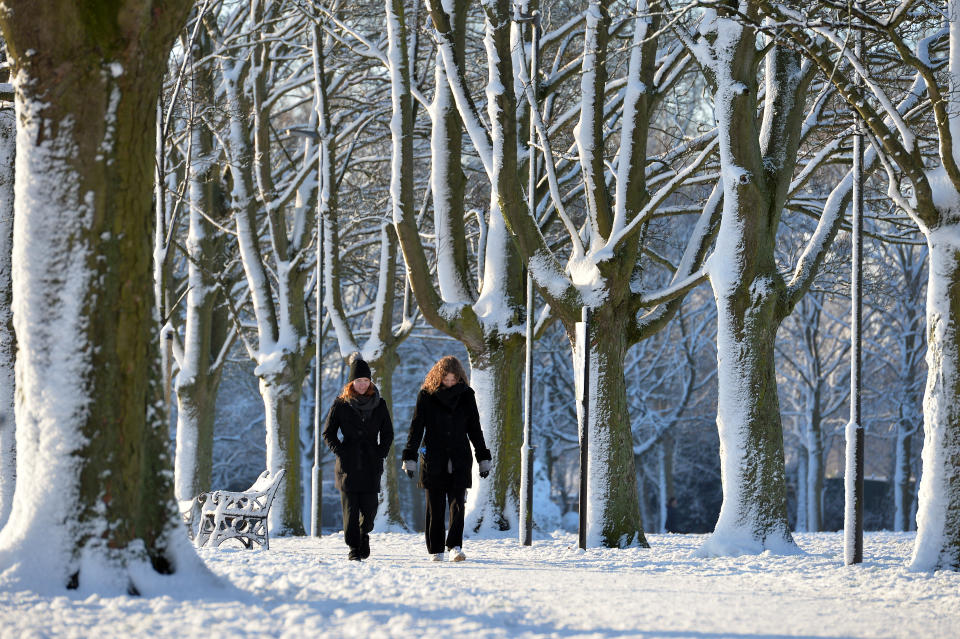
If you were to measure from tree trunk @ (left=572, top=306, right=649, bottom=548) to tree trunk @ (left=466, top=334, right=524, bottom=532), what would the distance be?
6.34ft

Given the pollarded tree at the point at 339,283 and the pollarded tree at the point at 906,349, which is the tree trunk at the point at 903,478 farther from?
the pollarded tree at the point at 339,283

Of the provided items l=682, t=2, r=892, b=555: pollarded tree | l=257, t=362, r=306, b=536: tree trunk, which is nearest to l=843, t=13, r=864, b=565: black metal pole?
l=682, t=2, r=892, b=555: pollarded tree

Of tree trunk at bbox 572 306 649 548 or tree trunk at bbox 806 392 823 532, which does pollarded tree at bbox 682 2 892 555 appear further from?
tree trunk at bbox 806 392 823 532

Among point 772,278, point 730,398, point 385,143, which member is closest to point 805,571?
point 730,398

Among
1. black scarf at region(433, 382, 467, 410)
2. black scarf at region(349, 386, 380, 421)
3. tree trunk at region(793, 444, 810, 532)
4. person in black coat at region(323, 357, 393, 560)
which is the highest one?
black scarf at region(433, 382, 467, 410)

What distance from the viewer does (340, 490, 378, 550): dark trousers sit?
930 centimetres

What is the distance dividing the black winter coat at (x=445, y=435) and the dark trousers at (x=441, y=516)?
7 centimetres

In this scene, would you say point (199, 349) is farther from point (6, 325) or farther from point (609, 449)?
point (609, 449)

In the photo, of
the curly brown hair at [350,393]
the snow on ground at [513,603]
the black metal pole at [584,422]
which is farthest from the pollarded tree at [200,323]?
the snow on ground at [513,603]

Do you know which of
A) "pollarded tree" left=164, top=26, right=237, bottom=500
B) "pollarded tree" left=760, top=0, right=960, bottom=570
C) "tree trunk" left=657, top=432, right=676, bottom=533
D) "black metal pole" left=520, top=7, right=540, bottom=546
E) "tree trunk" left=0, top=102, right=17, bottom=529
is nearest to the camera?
"pollarded tree" left=760, top=0, right=960, bottom=570

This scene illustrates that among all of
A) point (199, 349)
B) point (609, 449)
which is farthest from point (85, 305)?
point (199, 349)

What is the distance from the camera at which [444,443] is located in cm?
927

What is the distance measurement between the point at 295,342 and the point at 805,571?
1129 cm

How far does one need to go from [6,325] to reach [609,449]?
6041mm
